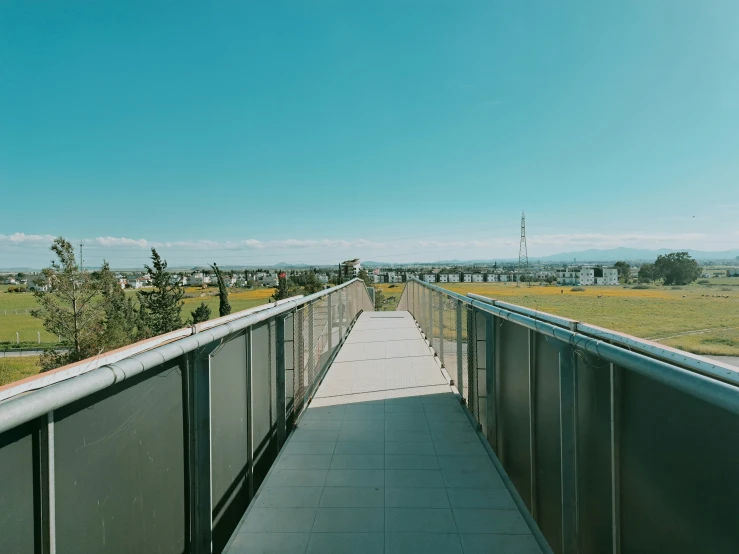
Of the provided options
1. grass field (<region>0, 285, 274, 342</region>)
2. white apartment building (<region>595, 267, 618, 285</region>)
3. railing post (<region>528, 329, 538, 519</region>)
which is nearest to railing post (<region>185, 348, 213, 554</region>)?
railing post (<region>528, 329, 538, 519</region>)

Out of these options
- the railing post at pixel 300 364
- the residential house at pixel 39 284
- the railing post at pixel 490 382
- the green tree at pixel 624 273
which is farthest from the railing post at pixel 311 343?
the residential house at pixel 39 284

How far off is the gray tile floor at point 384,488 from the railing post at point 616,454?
2.89 feet

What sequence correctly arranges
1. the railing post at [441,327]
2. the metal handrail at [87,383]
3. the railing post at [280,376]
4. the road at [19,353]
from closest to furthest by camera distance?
the metal handrail at [87,383] < the railing post at [280,376] < the railing post at [441,327] < the road at [19,353]

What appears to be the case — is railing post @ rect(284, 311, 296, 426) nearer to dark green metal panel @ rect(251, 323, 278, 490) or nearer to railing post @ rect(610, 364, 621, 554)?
dark green metal panel @ rect(251, 323, 278, 490)

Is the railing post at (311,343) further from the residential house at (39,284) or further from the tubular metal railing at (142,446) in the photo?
the residential house at (39,284)

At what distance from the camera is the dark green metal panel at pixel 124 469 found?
1.13m

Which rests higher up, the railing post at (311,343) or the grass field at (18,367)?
the railing post at (311,343)

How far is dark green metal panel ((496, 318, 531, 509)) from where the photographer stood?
8.89 feet

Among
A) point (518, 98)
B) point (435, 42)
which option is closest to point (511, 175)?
point (518, 98)

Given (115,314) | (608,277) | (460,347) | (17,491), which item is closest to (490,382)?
(460,347)

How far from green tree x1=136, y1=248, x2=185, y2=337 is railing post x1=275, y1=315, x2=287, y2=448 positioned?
56.9 m

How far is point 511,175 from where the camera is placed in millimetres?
38781

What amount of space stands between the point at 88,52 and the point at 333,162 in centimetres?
2150

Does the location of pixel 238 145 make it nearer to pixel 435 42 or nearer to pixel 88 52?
pixel 88 52
